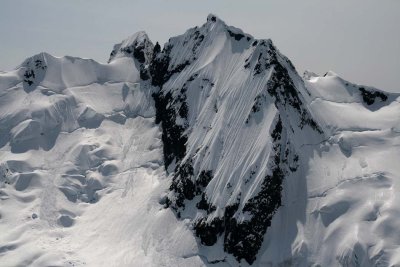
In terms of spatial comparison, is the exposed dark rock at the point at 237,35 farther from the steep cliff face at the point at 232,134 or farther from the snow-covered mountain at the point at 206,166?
the snow-covered mountain at the point at 206,166

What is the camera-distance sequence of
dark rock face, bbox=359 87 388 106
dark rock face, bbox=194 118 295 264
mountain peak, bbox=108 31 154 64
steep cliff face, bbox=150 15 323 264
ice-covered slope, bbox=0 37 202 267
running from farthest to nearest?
1. mountain peak, bbox=108 31 154 64
2. dark rock face, bbox=359 87 388 106
3. ice-covered slope, bbox=0 37 202 267
4. steep cliff face, bbox=150 15 323 264
5. dark rock face, bbox=194 118 295 264

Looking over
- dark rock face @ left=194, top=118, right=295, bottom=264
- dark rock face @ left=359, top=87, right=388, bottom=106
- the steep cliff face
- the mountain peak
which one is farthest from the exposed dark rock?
dark rock face @ left=194, top=118, right=295, bottom=264

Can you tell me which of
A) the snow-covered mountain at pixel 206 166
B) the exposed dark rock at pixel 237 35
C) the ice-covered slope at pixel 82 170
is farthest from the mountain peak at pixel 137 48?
the exposed dark rock at pixel 237 35

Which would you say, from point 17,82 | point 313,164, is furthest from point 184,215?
point 17,82

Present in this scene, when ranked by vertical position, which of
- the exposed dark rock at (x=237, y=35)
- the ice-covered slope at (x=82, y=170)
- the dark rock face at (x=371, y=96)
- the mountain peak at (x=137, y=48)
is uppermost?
the exposed dark rock at (x=237, y=35)

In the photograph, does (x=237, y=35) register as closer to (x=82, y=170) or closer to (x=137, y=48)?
(x=137, y=48)

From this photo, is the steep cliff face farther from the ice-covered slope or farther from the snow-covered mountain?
the ice-covered slope

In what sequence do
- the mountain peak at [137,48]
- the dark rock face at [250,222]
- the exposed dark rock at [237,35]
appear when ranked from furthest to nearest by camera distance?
the mountain peak at [137,48] → the exposed dark rock at [237,35] → the dark rock face at [250,222]

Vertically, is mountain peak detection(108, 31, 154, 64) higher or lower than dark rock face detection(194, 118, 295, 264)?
higher
